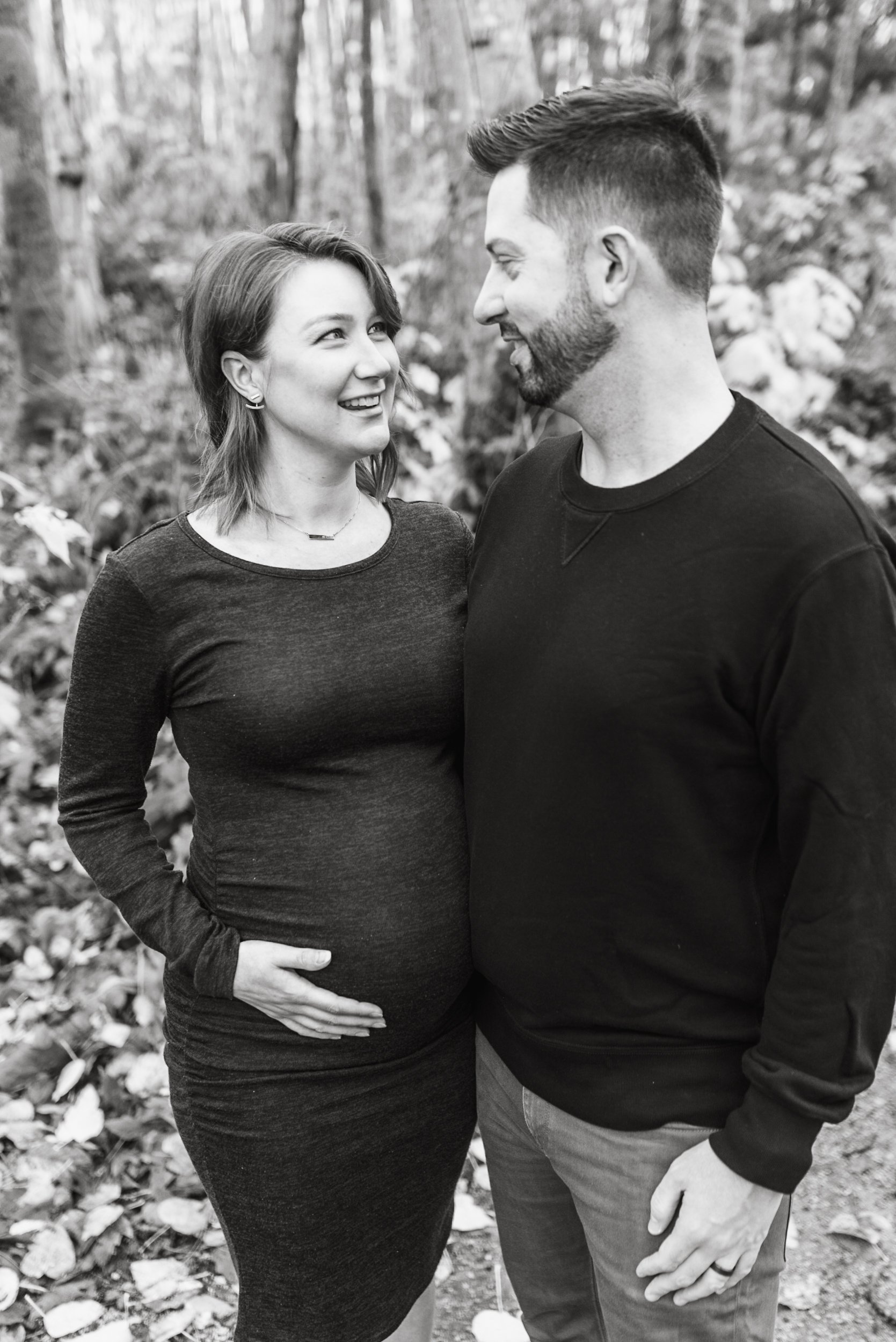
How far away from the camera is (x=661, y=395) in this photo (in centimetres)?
156

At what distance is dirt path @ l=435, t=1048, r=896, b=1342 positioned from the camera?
253cm

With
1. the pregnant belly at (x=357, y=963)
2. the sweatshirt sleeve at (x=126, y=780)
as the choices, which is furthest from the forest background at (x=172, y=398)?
the pregnant belly at (x=357, y=963)

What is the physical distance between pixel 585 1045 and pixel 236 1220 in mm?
727

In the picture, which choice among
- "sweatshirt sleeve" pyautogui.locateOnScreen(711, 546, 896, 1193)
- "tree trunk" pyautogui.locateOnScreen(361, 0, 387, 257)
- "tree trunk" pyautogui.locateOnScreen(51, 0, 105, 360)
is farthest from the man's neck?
"tree trunk" pyautogui.locateOnScreen(361, 0, 387, 257)

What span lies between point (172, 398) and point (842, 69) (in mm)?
11686

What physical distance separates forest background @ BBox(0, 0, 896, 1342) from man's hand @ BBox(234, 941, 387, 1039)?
117 centimetres

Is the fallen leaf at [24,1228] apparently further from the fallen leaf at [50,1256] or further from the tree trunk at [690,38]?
the tree trunk at [690,38]

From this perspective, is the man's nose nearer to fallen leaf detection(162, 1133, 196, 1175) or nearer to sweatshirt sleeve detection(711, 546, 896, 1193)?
sweatshirt sleeve detection(711, 546, 896, 1193)

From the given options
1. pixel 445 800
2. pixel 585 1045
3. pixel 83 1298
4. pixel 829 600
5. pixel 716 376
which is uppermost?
pixel 716 376

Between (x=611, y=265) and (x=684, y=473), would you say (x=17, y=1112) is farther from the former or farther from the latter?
(x=611, y=265)

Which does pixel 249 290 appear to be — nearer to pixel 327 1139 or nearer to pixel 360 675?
pixel 360 675

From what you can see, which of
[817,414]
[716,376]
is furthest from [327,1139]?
[817,414]

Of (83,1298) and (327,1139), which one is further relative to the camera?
(83,1298)

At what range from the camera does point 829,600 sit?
1.34 m
